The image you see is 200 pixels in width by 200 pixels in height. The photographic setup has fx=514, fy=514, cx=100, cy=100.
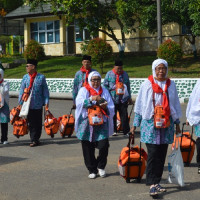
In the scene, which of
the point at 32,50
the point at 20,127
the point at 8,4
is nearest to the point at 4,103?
the point at 20,127

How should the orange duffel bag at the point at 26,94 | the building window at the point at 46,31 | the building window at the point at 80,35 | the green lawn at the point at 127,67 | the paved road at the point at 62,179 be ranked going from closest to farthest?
the paved road at the point at 62,179, the orange duffel bag at the point at 26,94, the green lawn at the point at 127,67, the building window at the point at 80,35, the building window at the point at 46,31

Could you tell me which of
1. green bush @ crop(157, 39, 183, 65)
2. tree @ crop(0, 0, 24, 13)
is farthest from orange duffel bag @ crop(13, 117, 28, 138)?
tree @ crop(0, 0, 24, 13)

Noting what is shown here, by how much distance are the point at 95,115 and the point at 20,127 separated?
3820 mm

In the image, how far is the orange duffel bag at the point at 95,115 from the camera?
287 inches

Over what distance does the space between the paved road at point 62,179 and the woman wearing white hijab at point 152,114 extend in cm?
36

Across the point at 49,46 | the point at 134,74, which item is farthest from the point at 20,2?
the point at 134,74

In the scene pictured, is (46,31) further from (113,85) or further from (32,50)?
(113,85)

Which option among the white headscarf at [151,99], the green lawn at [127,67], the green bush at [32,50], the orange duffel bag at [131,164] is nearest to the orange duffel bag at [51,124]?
the orange duffel bag at [131,164]

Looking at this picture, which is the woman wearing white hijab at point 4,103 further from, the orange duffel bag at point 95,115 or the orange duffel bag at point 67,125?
the orange duffel bag at point 95,115

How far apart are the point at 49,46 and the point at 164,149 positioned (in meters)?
35.1

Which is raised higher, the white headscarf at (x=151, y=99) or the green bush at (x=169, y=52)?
the green bush at (x=169, y=52)

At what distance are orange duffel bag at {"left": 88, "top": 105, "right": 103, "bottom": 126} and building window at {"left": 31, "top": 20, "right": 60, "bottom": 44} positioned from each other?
3395 cm

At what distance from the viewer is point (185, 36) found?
31594mm

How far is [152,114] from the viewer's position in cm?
654
